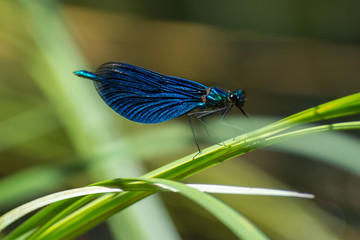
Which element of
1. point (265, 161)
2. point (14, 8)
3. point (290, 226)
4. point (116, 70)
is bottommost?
point (290, 226)

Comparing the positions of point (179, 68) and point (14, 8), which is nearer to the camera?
point (14, 8)

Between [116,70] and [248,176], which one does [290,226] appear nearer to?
[248,176]

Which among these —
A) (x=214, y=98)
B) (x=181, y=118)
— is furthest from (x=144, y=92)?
(x=181, y=118)

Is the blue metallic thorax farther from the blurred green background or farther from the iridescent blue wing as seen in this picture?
the blurred green background

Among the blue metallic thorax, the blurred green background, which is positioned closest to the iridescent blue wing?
the blue metallic thorax

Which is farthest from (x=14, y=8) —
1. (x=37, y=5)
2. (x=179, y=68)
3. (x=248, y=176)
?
(x=248, y=176)

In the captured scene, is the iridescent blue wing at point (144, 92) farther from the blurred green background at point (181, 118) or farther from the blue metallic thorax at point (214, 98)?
the blurred green background at point (181, 118)
